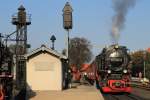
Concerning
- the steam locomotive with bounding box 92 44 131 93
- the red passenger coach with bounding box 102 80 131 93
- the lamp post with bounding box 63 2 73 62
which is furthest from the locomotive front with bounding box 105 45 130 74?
the lamp post with bounding box 63 2 73 62

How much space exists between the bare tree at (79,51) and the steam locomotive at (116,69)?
4638 centimetres

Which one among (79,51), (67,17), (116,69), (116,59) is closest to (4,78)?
(116,59)

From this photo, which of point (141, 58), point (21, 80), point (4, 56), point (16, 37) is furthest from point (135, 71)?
point (4, 56)

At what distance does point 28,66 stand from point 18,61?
20.5ft

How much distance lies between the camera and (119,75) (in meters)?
37.6

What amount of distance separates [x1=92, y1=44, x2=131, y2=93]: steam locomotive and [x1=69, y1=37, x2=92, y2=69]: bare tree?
152 ft

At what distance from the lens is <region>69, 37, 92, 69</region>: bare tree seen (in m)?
85.4

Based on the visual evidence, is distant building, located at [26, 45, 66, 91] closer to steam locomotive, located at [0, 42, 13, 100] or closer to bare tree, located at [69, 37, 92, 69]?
steam locomotive, located at [0, 42, 13, 100]

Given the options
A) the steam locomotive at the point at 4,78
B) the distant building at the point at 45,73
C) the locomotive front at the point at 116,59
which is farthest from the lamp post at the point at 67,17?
the steam locomotive at the point at 4,78

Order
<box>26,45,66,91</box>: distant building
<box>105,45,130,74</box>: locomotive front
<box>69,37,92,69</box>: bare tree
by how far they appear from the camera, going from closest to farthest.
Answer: <box>105,45,130,74</box>: locomotive front → <box>26,45,66,91</box>: distant building → <box>69,37,92,69</box>: bare tree

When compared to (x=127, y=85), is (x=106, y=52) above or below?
above

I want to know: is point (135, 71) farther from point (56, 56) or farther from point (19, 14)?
point (56, 56)

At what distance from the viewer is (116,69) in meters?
37.4

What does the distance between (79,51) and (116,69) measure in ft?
168
